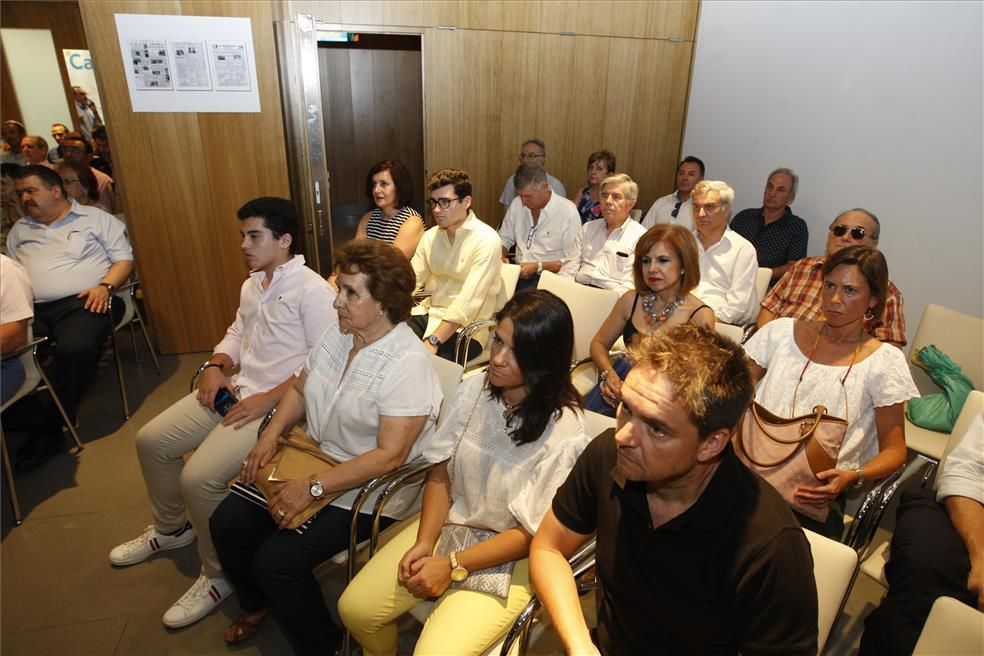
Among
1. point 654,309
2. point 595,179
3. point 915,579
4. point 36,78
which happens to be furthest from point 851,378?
point 36,78

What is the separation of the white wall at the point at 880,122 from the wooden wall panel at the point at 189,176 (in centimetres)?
378

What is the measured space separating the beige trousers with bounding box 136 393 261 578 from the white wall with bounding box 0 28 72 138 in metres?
7.50

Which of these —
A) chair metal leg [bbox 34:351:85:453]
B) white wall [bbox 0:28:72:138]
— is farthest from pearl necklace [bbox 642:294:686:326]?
white wall [bbox 0:28:72:138]

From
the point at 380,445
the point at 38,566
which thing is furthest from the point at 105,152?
the point at 380,445

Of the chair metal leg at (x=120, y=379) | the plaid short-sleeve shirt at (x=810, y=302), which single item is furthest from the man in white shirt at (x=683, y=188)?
the chair metal leg at (x=120, y=379)

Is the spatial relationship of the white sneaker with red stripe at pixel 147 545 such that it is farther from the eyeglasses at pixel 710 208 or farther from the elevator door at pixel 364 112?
the elevator door at pixel 364 112

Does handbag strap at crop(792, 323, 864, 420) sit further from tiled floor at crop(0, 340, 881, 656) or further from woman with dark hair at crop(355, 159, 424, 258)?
woman with dark hair at crop(355, 159, 424, 258)

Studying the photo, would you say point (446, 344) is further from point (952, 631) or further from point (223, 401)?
point (952, 631)

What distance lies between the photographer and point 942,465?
1.93 m

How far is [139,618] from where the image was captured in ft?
7.21

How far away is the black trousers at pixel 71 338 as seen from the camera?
3.27m

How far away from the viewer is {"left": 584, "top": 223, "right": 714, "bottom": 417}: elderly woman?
2.46 meters

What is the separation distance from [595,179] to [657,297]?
264 cm

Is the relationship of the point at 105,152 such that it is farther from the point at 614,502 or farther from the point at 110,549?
the point at 614,502
